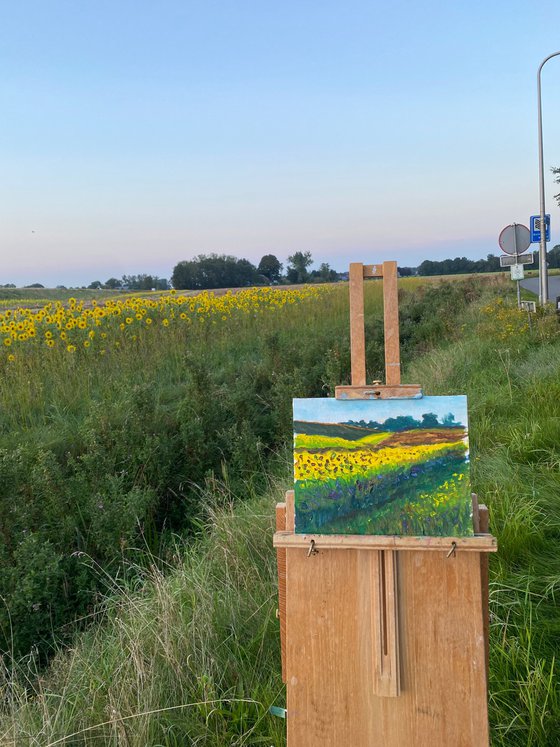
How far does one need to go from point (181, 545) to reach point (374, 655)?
2824 millimetres

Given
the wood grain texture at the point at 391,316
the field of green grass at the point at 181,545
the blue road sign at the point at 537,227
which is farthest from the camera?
the blue road sign at the point at 537,227

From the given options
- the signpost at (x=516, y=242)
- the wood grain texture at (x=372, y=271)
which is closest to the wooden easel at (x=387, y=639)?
the wood grain texture at (x=372, y=271)

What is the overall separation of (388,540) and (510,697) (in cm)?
94

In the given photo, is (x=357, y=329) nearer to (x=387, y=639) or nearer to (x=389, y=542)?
(x=389, y=542)

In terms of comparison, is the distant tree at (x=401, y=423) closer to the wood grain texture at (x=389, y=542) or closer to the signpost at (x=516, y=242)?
the wood grain texture at (x=389, y=542)

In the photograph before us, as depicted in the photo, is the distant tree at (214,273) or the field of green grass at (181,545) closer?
the field of green grass at (181,545)

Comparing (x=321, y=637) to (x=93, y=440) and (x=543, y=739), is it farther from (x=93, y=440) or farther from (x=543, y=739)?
(x=93, y=440)

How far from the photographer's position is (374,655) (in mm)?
1649

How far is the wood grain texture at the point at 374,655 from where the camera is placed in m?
1.64

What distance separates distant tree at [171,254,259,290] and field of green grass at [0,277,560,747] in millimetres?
30070

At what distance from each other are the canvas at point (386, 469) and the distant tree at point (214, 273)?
3553 centimetres

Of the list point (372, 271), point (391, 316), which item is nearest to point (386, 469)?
point (391, 316)

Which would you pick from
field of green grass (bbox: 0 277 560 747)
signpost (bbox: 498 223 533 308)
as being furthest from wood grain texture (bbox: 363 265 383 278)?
signpost (bbox: 498 223 533 308)

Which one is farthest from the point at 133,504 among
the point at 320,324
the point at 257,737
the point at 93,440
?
the point at 320,324
